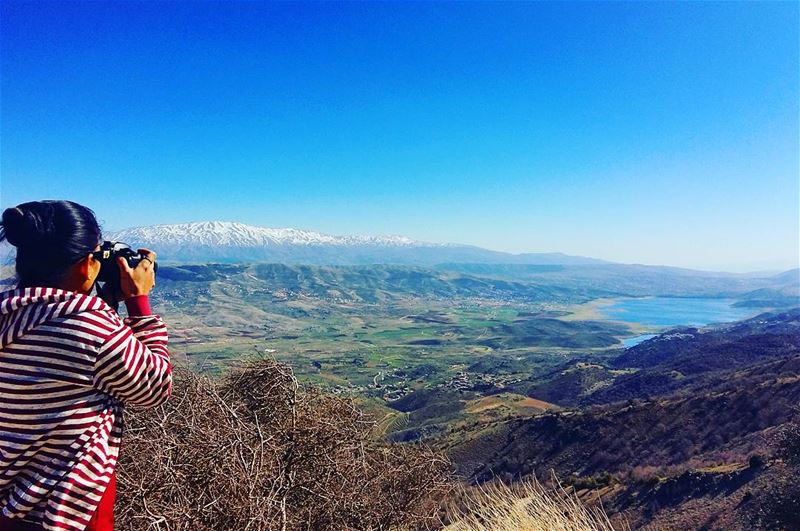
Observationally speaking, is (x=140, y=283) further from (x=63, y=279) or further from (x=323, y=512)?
(x=323, y=512)

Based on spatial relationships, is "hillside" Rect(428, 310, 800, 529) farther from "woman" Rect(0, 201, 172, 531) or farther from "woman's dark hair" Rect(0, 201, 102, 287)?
"woman's dark hair" Rect(0, 201, 102, 287)

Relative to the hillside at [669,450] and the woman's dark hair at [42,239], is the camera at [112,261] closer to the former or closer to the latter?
the woman's dark hair at [42,239]

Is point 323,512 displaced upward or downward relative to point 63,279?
downward

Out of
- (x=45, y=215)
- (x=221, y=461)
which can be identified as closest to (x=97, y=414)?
(x=45, y=215)

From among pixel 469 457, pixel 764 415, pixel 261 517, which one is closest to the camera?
pixel 261 517

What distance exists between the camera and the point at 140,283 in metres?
1.65

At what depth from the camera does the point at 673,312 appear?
157m

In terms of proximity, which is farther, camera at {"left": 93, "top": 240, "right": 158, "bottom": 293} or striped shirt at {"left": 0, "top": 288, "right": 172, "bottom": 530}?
camera at {"left": 93, "top": 240, "right": 158, "bottom": 293}

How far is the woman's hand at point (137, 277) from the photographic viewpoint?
162 centimetres

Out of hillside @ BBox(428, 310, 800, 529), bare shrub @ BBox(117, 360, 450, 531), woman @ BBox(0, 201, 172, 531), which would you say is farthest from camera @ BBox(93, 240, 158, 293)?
hillside @ BBox(428, 310, 800, 529)

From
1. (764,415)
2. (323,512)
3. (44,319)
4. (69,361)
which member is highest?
(44,319)

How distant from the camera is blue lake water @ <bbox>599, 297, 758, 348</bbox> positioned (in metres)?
130

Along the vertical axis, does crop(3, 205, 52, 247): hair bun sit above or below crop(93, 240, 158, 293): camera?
above

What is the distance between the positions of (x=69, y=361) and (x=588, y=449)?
79.3 feet
